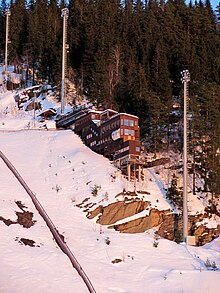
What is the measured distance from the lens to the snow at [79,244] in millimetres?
11664

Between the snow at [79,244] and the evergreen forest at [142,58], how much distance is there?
13.9ft

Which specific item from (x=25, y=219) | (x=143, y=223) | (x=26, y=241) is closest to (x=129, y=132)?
(x=143, y=223)

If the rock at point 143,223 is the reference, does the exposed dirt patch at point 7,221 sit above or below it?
above

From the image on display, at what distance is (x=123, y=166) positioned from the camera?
21.2 meters

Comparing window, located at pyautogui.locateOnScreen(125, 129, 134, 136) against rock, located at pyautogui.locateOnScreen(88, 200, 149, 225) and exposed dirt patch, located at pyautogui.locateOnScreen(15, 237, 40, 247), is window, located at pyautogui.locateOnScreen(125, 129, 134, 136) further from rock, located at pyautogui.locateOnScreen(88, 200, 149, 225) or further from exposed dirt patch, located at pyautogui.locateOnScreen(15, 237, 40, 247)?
exposed dirt patch, located at pyautogui.locateOnScreen(15, 237, 40, 247)

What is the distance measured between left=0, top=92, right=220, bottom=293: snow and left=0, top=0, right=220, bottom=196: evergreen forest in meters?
4.23

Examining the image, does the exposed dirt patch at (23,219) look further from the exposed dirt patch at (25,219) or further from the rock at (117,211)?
the rock at (117,211)

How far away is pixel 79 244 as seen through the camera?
1449cm

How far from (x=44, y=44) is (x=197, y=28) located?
14.1 metres

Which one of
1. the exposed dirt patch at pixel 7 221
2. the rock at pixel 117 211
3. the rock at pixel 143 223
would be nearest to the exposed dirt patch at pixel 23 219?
the exposed dirt patch at pixel 7 221

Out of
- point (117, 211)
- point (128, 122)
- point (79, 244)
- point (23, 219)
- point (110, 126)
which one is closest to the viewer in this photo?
point (79, 244)

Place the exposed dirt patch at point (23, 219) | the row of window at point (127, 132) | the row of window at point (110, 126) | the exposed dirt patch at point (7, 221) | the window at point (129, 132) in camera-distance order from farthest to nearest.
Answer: the row of window at point (110, 126), the window at point (129, 132), the row of window at point (127, 132), the exposed dirt patch at point (23, 219), the exposed dirt patch at point (7, 221)

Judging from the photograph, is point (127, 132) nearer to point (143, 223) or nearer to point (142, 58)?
point (143, 223)

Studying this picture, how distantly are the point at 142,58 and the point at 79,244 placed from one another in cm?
2569
